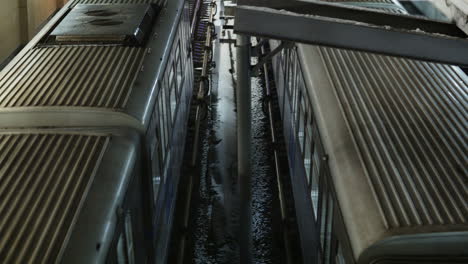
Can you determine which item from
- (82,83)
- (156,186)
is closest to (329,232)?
(156,186)

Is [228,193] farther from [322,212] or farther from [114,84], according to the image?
[322,212]

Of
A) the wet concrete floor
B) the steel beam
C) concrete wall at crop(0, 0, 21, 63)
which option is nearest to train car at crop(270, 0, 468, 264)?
the steel beam

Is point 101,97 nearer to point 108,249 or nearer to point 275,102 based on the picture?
point 108,249

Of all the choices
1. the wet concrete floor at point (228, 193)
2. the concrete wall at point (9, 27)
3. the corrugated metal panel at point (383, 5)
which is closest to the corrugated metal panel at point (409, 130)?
the corrugated metal panel at point (383, 5)

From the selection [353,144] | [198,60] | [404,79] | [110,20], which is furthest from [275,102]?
[353,144]

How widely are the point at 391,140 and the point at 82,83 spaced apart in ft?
9.17

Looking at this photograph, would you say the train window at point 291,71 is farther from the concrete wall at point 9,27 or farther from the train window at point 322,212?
the concrete wall at point 9,27

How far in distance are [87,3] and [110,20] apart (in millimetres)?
1258

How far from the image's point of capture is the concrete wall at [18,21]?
1271 cm

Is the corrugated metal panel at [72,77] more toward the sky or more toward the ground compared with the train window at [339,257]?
more toward the sky

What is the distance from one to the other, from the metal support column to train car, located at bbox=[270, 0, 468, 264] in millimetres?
568

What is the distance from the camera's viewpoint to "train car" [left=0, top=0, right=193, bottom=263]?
5129 millimetres

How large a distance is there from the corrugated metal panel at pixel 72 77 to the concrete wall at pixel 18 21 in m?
6.78

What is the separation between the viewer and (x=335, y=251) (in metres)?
4.28
